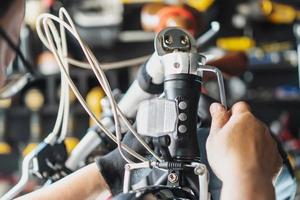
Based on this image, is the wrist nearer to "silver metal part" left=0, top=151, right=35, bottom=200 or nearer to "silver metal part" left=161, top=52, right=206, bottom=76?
"silver metal part" left=161, top=52, right=206, bottom=76

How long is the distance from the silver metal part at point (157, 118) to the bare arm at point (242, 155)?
0.13 ft

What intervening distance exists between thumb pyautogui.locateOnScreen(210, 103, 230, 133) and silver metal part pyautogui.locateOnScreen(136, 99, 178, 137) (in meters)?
0.03

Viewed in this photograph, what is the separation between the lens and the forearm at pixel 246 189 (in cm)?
47

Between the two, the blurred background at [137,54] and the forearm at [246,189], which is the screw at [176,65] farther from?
the blurred background at [137,54]

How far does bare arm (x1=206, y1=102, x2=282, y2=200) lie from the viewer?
1.55 ft

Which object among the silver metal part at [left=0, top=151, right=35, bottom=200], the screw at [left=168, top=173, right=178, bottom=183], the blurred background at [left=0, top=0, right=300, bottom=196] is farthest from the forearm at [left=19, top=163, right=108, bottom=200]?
the blurred background at [left=0, top=0, right=300, bottom=196]

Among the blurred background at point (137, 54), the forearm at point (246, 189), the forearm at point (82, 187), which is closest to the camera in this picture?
the forearm at point (246, 189)

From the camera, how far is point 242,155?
19.0 inches

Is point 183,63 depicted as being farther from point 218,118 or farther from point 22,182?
point 22,182

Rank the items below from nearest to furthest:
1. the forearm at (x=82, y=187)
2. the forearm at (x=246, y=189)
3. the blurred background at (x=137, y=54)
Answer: the forearm at (x=246, y=189), the forearm at (x=82, y=187), the blurred background at (x=137, y=54)

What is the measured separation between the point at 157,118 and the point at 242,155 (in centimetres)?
8

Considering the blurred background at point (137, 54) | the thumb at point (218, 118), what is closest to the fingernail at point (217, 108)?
the thumb at point (218, 118)

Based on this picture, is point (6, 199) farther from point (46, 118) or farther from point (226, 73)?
point (46, 118)

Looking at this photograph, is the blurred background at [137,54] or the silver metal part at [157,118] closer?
the silver metal part at [157,118]
